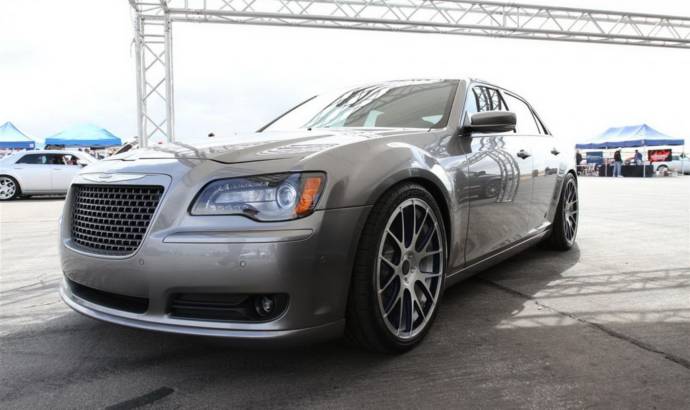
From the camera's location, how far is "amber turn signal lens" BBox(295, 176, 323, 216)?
6.09ft

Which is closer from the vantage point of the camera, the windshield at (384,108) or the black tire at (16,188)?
the windshield at (384,108)

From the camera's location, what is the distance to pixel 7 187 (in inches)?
492

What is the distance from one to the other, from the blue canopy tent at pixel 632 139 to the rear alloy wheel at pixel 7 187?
2651 centimetres

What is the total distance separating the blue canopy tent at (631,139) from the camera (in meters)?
27.3

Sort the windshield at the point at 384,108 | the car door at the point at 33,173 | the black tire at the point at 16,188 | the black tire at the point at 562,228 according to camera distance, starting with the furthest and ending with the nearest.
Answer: the car door at the point at 33,173 < the black tire at the point at 16,188 < the black tire at the point at 562,228 < the windshield at the point at 384,108

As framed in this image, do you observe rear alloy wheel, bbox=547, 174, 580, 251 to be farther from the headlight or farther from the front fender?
the headlight

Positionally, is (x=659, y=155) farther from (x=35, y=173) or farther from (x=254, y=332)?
(x=254, y=332)

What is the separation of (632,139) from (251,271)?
31.1 metres

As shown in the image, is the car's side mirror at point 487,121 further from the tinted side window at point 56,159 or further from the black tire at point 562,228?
the tinted side window at point 56,159

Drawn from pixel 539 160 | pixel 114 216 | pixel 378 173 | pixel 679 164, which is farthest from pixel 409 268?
pixel 679 164

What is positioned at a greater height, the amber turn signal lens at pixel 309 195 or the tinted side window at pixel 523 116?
the tinted side window at pixel 523 116

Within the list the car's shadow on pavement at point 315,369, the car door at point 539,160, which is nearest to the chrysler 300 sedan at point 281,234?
the car's shadow on pavement at point 315,369

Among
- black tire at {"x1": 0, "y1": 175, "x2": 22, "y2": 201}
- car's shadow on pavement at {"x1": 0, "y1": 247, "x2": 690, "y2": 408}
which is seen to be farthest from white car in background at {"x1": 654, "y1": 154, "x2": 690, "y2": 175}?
car's shadow on pavement at {"x1": 0, "y1": 247, "x2": 690, "y2": 408}

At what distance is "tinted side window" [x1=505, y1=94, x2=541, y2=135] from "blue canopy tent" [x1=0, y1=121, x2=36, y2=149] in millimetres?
24952
